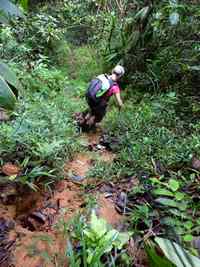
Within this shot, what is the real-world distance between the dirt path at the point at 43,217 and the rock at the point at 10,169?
16cm

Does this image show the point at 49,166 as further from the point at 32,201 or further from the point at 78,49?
the point at 78,49

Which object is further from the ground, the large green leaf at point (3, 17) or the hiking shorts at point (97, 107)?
the hiking shorts at point (97, 107)

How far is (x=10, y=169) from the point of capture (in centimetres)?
322

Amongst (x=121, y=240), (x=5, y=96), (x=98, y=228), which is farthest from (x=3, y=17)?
(x=121, y=240)

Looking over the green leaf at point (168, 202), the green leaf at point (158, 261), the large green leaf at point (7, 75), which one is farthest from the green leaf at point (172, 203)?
the large green leaf at point (7, 75)

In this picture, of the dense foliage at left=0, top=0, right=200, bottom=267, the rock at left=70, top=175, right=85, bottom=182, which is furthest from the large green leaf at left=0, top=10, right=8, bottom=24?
the rock at left=70, top=175, right=85, bottom=182

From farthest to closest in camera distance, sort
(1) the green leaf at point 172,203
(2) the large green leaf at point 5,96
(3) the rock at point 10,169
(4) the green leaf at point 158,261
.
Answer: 1. (3) the rock at point 10,169
2. (1) the green leaf at point 172,203
3. (4) the green leaf at point 158,261
4. (2) the large green leaf at point 5,96

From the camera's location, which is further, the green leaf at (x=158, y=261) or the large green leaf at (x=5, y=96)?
the green leaf at (x=158, y=261)

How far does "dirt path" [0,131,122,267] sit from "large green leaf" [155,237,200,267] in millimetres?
749

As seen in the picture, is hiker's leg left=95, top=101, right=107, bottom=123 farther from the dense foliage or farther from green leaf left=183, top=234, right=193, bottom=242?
green leaf left=183, top=234, right=193, bottom=242

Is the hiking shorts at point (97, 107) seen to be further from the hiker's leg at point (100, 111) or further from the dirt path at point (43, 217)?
the dirt path at point (43, 217)

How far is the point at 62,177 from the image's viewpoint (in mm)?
3381

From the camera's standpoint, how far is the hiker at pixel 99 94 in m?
4.55

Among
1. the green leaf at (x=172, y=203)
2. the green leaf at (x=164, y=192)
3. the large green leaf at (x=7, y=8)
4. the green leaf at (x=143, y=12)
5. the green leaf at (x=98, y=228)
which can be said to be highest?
the green leaf at (x=143, y=12)
